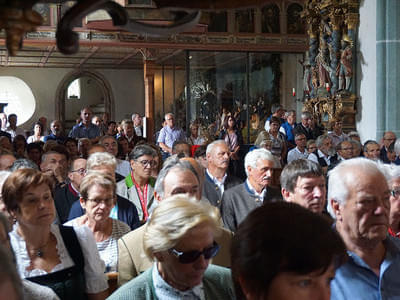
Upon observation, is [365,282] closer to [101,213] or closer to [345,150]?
[101,213]

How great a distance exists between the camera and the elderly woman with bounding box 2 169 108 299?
3.33 m

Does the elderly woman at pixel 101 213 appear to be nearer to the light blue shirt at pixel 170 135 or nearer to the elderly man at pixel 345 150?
the elderly man at pixel 345 150

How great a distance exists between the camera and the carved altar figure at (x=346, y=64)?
1480 cm

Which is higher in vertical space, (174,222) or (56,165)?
(174,222)

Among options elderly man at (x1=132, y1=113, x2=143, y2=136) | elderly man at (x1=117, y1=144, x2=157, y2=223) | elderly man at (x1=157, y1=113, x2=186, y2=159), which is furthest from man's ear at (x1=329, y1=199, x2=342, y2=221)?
elderly man at (x1=132, y1=113, x2=143, y2=136)

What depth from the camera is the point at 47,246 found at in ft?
11.2

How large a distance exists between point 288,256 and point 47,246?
198 centimetres

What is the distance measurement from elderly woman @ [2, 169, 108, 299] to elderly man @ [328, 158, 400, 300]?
1416 millimetres

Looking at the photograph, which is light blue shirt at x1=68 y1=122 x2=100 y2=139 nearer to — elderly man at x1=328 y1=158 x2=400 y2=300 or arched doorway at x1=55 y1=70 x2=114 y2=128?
elderly man at x1=328 y1=158 x2=400 y2=300

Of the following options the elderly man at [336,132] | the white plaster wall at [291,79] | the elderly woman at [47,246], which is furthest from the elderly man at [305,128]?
the elderly woman at [47,246]

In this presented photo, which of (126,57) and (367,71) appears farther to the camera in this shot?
(126,57)

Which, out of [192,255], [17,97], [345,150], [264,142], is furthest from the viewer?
[17,97]

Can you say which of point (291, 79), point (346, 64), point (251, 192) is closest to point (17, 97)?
point (291, 79)

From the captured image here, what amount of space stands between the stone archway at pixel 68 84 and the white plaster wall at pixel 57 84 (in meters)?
0.18
